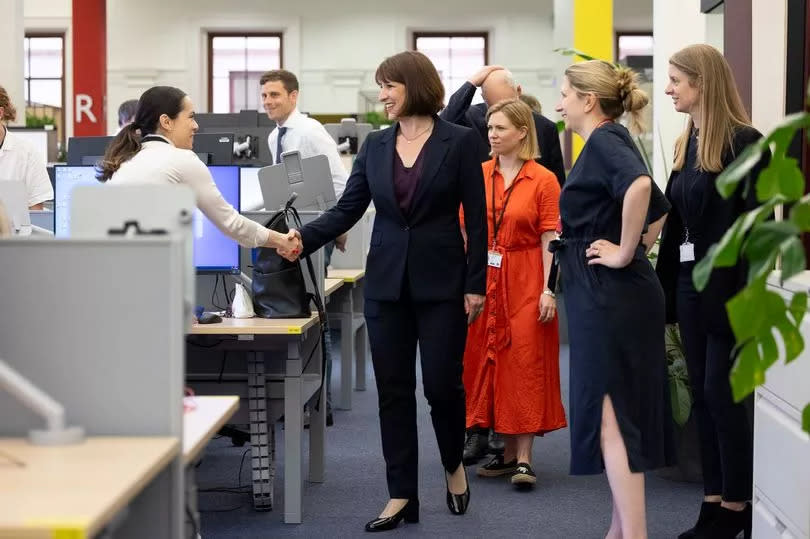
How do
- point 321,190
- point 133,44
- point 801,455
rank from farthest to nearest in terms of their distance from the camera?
point 133,44, point 321,190, point 801,455

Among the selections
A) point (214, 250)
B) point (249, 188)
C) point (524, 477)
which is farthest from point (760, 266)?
point (249, 188)

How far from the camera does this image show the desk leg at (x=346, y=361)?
18.5 ft

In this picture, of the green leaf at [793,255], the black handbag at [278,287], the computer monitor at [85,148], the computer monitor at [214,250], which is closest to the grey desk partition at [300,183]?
the computer monitor at [214,250]

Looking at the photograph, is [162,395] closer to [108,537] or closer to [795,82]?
[108,537]

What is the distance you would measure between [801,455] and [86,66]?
41.9 feet

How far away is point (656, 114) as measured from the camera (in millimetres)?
6918

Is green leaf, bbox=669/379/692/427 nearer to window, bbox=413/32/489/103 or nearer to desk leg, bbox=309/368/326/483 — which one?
desk leg, bbox=309/368/326/483

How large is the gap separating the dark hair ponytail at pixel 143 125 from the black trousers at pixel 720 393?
148 centimetres

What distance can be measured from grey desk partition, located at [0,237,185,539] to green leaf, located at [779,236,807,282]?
85cm

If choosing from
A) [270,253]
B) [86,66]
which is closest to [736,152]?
[270,253]

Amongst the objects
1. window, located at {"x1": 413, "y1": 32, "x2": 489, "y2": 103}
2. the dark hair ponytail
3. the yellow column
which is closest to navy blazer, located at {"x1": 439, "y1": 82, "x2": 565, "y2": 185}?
the dark hair ponytail

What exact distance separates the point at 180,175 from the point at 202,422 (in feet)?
4.50

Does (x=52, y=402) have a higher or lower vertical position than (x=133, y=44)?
lower

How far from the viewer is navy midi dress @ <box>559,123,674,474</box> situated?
2873mm
